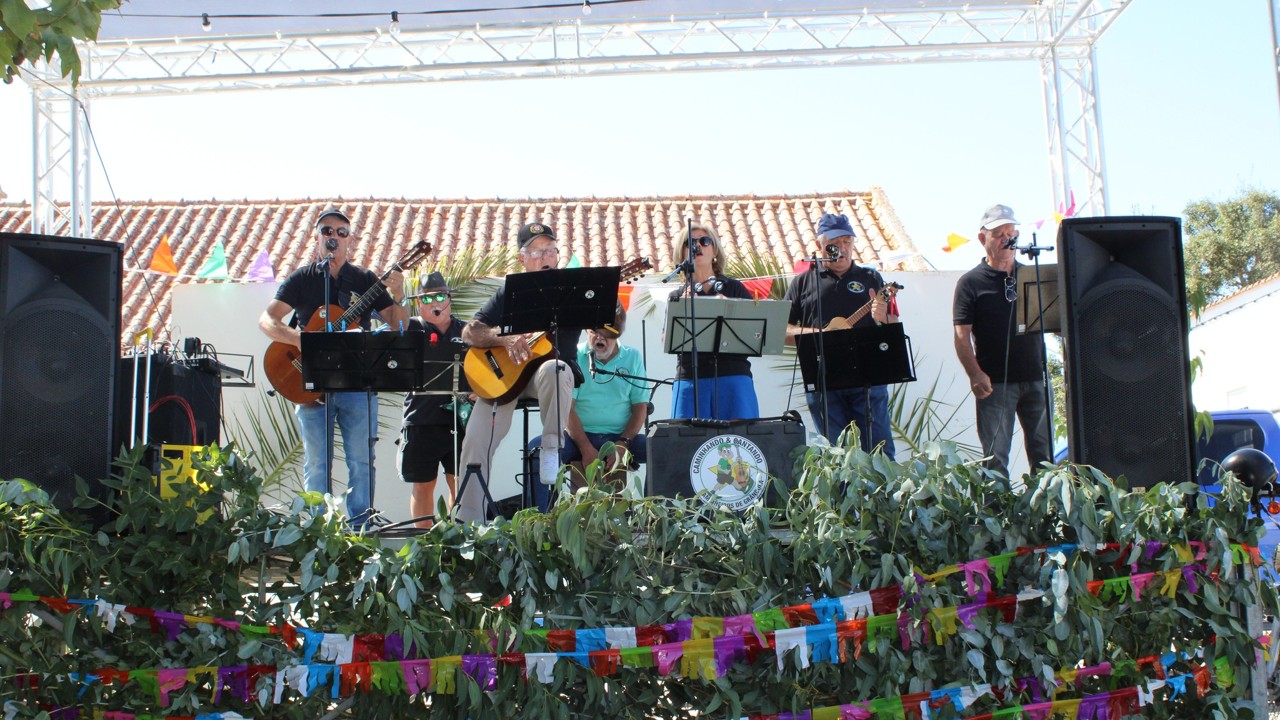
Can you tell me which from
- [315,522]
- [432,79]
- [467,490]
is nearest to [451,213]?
[432,79]

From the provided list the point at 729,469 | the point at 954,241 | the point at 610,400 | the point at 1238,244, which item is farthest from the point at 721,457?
the point at 1238,244

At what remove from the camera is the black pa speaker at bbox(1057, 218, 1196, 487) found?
15.7 ft

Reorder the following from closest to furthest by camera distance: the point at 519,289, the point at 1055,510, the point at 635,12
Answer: the point at 1055,510
the point at 519,289
the point at 635,12

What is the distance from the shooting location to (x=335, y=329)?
6672 millimetres

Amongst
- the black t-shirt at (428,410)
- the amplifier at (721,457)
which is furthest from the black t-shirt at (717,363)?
the black t-shirt at (428,410)

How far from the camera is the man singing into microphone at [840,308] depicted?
21.8 ft

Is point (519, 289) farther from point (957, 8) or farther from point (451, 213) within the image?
point (451, 213)

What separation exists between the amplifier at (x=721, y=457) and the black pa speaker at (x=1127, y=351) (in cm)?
126

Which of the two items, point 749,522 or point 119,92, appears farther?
point 119,92

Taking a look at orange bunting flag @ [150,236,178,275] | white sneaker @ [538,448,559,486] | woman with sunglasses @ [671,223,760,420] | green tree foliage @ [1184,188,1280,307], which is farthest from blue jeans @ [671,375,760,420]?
green tree foliage @ [1184,188,1280,307]

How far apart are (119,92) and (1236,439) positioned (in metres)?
9.50

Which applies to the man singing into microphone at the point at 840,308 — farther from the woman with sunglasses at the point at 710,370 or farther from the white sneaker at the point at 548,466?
the white sneaker at the point at 548,466

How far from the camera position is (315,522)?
13.8ft

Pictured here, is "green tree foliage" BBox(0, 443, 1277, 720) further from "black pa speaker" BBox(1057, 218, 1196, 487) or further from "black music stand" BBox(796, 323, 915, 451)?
"black music stand" BBox(796, 323, 915, 451)
